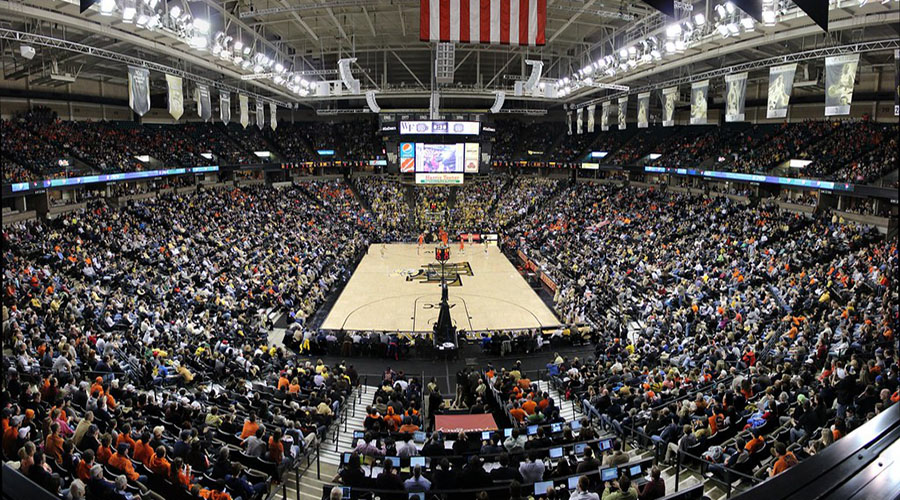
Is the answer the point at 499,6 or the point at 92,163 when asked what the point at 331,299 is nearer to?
the point at 92,163

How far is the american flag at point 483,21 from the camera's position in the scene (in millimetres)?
13133

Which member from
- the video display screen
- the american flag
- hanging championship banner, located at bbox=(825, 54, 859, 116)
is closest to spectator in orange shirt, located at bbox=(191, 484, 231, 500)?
the american flag

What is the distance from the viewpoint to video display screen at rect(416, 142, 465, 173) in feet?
116

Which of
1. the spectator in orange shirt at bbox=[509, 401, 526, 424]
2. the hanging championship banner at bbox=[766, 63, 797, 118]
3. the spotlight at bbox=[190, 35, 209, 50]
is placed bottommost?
the spectator in orange shirt at bbox=[509, 401, 526, 424]

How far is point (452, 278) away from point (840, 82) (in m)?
19.9

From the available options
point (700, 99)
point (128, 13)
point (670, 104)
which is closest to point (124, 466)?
point (128, 13)

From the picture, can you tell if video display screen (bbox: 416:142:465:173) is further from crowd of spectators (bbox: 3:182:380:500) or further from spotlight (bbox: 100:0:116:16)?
spotlight (bbox: 100:0:116:16)

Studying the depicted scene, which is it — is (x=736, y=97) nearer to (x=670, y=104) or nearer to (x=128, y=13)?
(x=670, y=104)

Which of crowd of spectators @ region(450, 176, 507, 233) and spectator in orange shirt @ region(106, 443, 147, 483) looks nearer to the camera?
spectator in orange shirt @ region(106, 443, 147, 483)

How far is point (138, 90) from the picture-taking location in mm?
19812

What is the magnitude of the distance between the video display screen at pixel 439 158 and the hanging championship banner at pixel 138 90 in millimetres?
17625

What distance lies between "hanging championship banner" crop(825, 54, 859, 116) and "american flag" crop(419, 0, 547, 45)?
330 inches

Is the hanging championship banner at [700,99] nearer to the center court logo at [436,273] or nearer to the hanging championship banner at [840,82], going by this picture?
the hanging championship banner at [840,82]

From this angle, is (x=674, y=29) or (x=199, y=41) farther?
(x=199, y=41)
